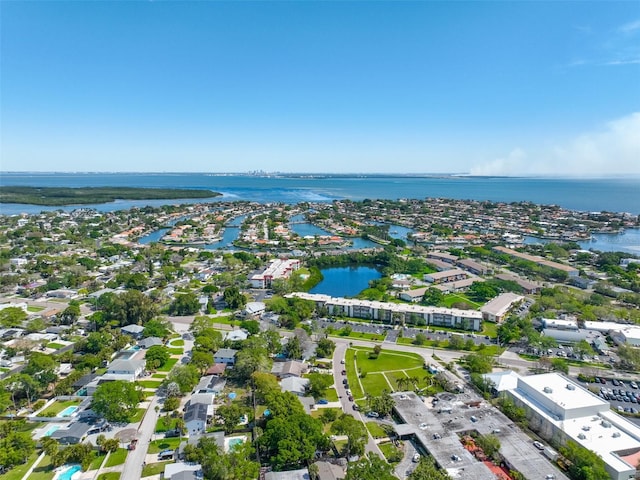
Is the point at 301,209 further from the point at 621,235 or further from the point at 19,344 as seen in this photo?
the point at 19,344

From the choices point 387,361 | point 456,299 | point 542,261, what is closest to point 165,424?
point 387,361

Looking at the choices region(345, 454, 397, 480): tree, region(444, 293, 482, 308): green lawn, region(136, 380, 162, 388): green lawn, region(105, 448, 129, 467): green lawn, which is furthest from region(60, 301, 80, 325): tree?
region(444, 293, 482, 308): green lawn

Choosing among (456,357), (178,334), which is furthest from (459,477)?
(178,334)

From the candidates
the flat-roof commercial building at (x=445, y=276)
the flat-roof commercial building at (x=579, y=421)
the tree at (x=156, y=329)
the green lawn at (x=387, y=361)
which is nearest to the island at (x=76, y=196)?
the tree at (x=156, y=329)

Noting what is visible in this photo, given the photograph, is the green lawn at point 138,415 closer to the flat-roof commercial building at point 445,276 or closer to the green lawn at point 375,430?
the green lawn at point 375,430

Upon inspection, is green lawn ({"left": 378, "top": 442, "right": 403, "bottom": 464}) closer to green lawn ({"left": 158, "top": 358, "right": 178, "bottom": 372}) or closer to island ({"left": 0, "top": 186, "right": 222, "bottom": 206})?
green lawn ({"left": 158, "top": 358, "right": 178, "bottom": 372})

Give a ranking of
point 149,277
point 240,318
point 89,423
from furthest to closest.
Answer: point 149,277
point 240,318
point 89,423
